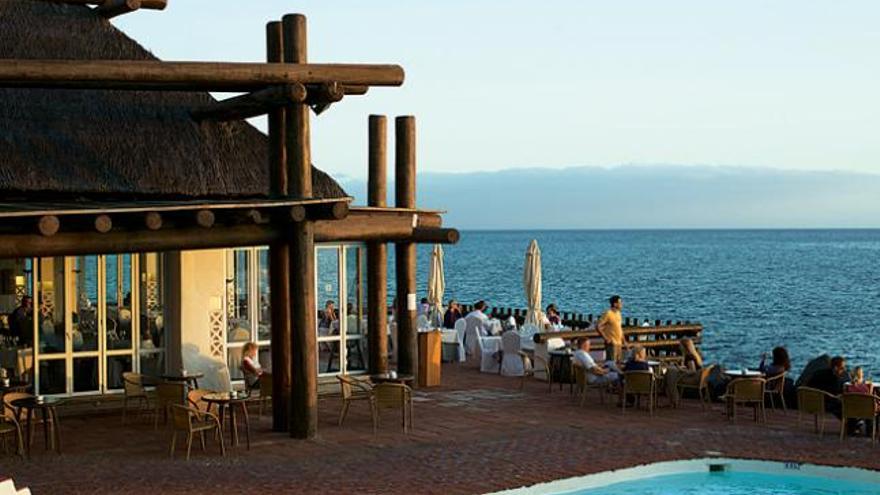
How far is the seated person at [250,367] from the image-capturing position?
1625cm

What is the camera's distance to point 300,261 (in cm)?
1404

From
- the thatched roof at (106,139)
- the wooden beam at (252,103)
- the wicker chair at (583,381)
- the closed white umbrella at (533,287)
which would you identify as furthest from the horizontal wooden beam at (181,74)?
the closed white umbrella at (533,287)

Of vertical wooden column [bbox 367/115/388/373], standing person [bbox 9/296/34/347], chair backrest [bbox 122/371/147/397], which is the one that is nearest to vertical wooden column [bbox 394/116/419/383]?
vertical wooden column [bbox 367/115/388/373]

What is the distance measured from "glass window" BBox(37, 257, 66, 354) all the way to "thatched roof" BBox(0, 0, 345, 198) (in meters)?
1.30

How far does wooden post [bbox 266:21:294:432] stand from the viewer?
47.9ft

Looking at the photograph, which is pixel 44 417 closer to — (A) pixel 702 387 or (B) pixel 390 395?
(B) pixel 390 395

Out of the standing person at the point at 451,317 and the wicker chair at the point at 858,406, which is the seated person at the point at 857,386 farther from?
the standing person at the point at 451,317

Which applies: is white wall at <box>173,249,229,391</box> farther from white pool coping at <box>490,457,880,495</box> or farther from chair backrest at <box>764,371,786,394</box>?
chair backrest at <box>764,371,786,394</box>

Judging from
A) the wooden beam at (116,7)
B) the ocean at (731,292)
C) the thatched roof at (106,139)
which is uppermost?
the wooden beam at (116,7)

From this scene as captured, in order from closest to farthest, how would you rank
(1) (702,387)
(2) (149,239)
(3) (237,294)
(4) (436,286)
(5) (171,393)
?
(2) (149,239)
(5) (171,393)
(1) (702,387)
(3) (237,294)
(4) (436,286)

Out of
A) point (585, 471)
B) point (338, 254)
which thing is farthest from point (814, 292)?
point (585, 471)

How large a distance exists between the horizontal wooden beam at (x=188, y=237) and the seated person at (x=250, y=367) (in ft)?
6.25

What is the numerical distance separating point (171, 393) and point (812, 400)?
799cm

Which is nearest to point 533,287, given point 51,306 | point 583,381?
point 583,381
